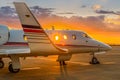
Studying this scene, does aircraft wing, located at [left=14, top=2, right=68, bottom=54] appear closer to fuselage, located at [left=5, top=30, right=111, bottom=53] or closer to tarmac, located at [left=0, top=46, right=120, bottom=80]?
tarmac, located at [left=0, top=46, right=120, bottom=80]

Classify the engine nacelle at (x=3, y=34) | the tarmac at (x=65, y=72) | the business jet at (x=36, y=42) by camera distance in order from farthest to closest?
the engine nacelle at (x=3, y=34)
the tarmac at (x=65, y=72)
the business jet at (x=36, y=42)

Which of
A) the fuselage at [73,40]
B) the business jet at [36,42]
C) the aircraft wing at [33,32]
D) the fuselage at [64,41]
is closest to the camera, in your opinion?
the aircraft wing at [33,32]

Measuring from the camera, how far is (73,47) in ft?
85.2

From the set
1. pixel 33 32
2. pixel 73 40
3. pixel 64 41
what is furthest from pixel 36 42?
pixel 73 40

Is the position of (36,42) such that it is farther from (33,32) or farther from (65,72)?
(65,72)

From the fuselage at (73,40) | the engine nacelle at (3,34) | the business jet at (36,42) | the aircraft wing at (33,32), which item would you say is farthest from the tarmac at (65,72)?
the aircraft wing at (33,32)

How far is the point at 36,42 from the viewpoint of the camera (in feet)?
52.9

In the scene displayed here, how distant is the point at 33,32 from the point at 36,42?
579 mm

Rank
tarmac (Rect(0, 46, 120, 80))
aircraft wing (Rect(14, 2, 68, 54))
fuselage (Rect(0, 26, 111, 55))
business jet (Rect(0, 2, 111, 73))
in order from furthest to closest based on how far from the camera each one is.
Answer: fuselage (Rect(0, 26, 111, 55)), tarmac (Rect(0, 46, 120, 80)), business jet (Rect(0, 2, 111, 73)), aircraft wing (Rect(14, 2, 68, 54))

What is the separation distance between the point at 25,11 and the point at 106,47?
564 inches

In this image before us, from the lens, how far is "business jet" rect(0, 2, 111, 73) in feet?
51.7

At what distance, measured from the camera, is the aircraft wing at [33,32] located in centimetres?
1560

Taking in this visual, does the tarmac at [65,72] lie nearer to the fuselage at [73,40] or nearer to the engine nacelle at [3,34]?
the fuselage at [73,40]

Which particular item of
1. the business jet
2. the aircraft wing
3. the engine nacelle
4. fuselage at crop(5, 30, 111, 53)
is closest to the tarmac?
the business jet
